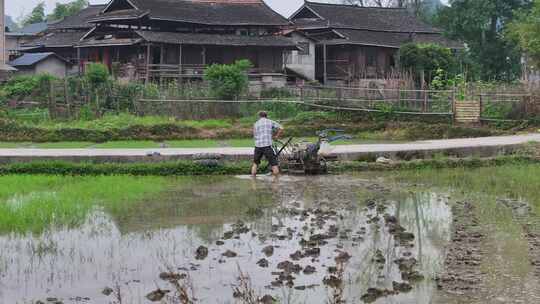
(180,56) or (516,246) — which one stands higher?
(180,56)

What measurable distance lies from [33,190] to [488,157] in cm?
1022

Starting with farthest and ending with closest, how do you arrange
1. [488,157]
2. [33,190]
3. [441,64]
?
1. [441,64]
2. [488,157]
3. [33,190]

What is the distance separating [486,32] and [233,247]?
42.1m

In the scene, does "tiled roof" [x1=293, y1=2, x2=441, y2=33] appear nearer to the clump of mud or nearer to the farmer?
the farmer

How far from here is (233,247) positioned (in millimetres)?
8750

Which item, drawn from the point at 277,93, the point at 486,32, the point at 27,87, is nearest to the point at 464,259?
the point at 27,87

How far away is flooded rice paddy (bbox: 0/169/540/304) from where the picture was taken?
22.4 feet

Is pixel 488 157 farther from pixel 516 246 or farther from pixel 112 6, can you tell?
pixel 112 6

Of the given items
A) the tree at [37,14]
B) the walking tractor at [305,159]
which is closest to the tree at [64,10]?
the tree at [37,14]

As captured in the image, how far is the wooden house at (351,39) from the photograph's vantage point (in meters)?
40.3

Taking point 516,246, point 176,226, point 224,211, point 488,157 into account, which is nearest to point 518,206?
point 516,246

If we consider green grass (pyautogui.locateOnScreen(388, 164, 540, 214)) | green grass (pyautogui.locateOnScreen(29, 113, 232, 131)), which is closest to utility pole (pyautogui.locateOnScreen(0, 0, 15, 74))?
green grass (pyautogui.locateOnScreen(29, 113, 232, 131))

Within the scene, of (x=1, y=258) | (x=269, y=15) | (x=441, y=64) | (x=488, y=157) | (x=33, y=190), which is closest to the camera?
(x=1, y=258)

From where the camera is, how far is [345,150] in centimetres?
1770
